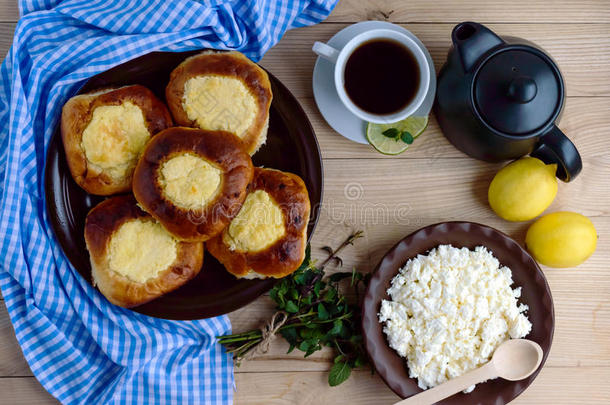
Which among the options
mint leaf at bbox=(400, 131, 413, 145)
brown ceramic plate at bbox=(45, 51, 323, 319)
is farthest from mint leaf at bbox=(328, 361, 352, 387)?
mint leaf at bbox=(400, 131, 413, 145)

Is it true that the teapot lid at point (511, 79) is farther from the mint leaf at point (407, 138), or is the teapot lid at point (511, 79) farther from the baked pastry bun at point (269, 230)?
the baked pastry bun at point (269, 230)

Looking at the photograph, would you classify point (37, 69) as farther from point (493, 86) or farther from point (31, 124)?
point (493, 86)

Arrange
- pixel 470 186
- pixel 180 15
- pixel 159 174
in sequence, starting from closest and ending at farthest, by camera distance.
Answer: pixel 159 174, pixel 180 15, pixel 470 186

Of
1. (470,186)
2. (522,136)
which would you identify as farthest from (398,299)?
(522,136)

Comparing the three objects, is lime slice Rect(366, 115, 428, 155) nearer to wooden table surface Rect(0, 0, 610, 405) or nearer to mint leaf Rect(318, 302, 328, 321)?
wooden table surface Rect(0, 0, 610, 405)

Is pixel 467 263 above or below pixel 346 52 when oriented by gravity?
below

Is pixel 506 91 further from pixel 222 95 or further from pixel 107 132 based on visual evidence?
pixel 107 132

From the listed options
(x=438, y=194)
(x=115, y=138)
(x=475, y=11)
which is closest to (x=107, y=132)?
(x=115, y=138)
